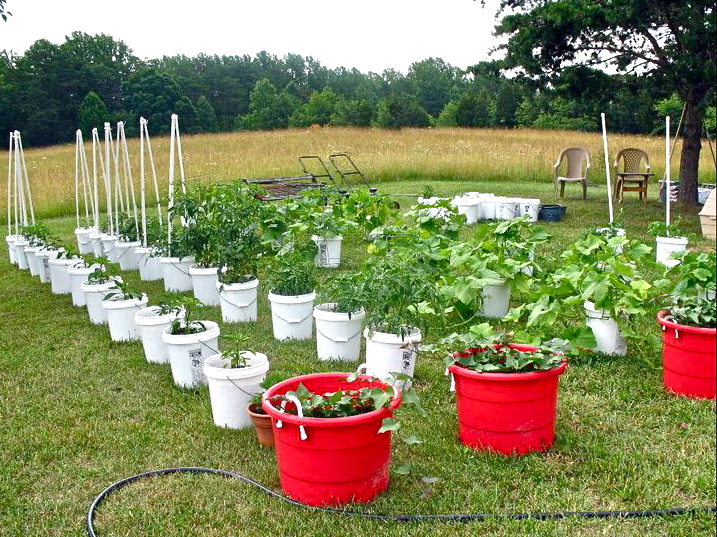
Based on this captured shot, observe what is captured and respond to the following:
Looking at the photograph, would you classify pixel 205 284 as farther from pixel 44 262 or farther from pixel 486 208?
pixel 486 208

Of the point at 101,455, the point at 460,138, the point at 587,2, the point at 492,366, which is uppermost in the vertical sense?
the point at 587,2

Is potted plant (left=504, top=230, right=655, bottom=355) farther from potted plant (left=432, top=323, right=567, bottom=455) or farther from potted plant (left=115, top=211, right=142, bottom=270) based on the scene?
potted plant (left=115, top=211, right=142, bottom=270)

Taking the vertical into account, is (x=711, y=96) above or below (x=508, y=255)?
above

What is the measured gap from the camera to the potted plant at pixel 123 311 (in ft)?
14.5

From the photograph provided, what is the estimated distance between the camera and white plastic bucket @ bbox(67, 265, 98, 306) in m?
5.50

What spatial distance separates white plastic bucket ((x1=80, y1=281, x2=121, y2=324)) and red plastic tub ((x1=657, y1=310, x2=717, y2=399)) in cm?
369

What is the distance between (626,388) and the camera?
3.38 meters

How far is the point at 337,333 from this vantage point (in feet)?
12.6

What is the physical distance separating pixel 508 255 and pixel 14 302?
4.32m

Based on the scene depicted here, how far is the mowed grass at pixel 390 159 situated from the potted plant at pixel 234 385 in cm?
1076

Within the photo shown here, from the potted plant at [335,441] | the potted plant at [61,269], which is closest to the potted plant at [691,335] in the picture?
the potted plant at [335,441]

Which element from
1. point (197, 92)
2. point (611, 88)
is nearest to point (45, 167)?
point (611, 88)

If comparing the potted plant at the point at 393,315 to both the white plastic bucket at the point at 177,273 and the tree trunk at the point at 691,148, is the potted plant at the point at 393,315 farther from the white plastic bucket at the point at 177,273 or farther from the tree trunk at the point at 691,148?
the tree trunk at the point at 691,148

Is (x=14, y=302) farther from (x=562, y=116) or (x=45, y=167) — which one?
(x=562, y=116)
